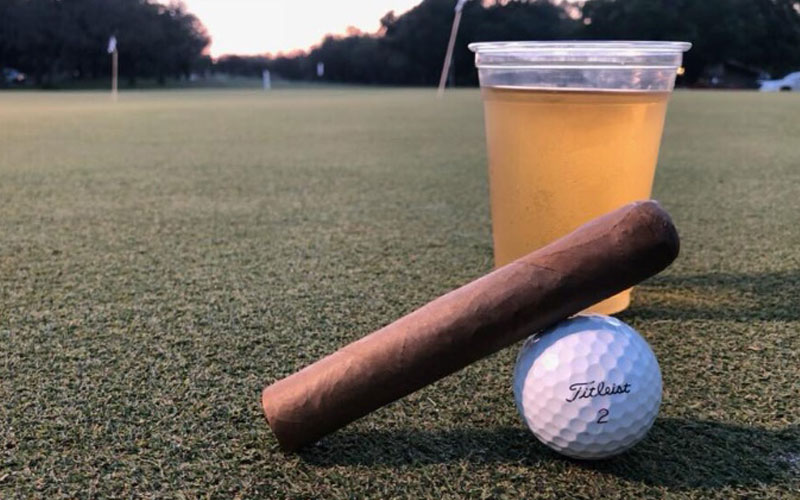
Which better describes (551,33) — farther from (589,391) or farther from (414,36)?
(589,391)

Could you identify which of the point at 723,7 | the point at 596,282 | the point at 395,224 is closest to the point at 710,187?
the point at 395,224

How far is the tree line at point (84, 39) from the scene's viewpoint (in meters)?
48.6

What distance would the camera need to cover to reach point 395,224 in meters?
3.57

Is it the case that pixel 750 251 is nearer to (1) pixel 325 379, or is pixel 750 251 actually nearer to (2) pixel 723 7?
(1) pixel 325 379

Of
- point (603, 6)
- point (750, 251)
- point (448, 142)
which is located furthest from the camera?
point (603, 6)

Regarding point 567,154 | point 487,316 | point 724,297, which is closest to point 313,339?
point 487,316

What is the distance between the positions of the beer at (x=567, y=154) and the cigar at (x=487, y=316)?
771 mm

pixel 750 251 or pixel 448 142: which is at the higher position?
pixel 448 142

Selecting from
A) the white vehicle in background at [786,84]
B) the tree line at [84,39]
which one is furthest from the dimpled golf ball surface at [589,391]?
the tree line at [84,39]

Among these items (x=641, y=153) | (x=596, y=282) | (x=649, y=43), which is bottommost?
(x=596, y=282)

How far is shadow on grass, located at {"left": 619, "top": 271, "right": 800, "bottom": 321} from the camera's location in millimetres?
2201

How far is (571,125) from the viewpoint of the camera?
206 cm

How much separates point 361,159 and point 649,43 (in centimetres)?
457

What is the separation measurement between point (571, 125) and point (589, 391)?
38.1 inches
